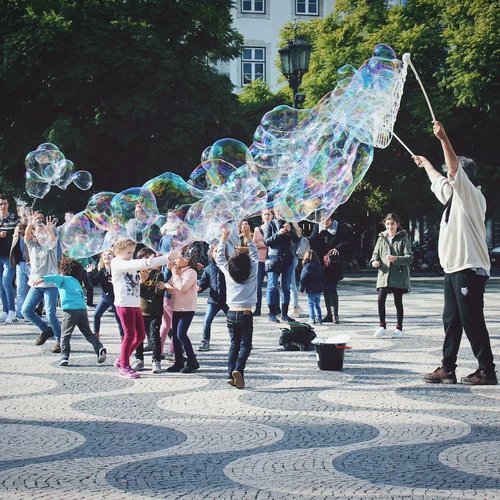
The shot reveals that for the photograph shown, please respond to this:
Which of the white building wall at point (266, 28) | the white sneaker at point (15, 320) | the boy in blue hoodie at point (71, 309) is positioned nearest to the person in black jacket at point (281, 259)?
the white sneaker at point (15, 320)

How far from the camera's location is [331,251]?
1355 centimetres

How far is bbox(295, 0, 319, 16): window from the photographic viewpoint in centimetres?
5412

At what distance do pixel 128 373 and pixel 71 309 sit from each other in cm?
142

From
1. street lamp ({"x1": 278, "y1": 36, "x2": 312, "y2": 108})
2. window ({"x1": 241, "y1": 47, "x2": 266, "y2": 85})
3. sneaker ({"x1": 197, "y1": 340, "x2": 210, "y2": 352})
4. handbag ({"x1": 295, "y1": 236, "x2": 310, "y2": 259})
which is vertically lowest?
sneaker ({"x1": 197, "y1": 340, "x2": 210, "y2": 352})

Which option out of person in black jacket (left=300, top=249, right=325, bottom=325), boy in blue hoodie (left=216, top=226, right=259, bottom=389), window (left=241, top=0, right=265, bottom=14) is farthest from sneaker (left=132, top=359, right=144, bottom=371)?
window (left=241, top=0, right=265, bottom=14)

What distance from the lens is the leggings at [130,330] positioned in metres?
8.48

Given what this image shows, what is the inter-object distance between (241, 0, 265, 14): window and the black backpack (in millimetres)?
46309

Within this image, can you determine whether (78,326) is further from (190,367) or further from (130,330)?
(190,367)

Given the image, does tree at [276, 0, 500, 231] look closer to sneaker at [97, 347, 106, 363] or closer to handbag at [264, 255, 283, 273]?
handbag at [264, 255, 283, 273]

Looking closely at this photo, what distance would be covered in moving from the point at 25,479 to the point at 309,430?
82.1 inches

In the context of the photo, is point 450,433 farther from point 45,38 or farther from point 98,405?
point 45,38

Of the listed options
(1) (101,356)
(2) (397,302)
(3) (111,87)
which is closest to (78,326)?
(1) (101,356)

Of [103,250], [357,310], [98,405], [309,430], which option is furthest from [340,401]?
[357,310]

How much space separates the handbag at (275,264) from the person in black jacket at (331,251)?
666 mm
